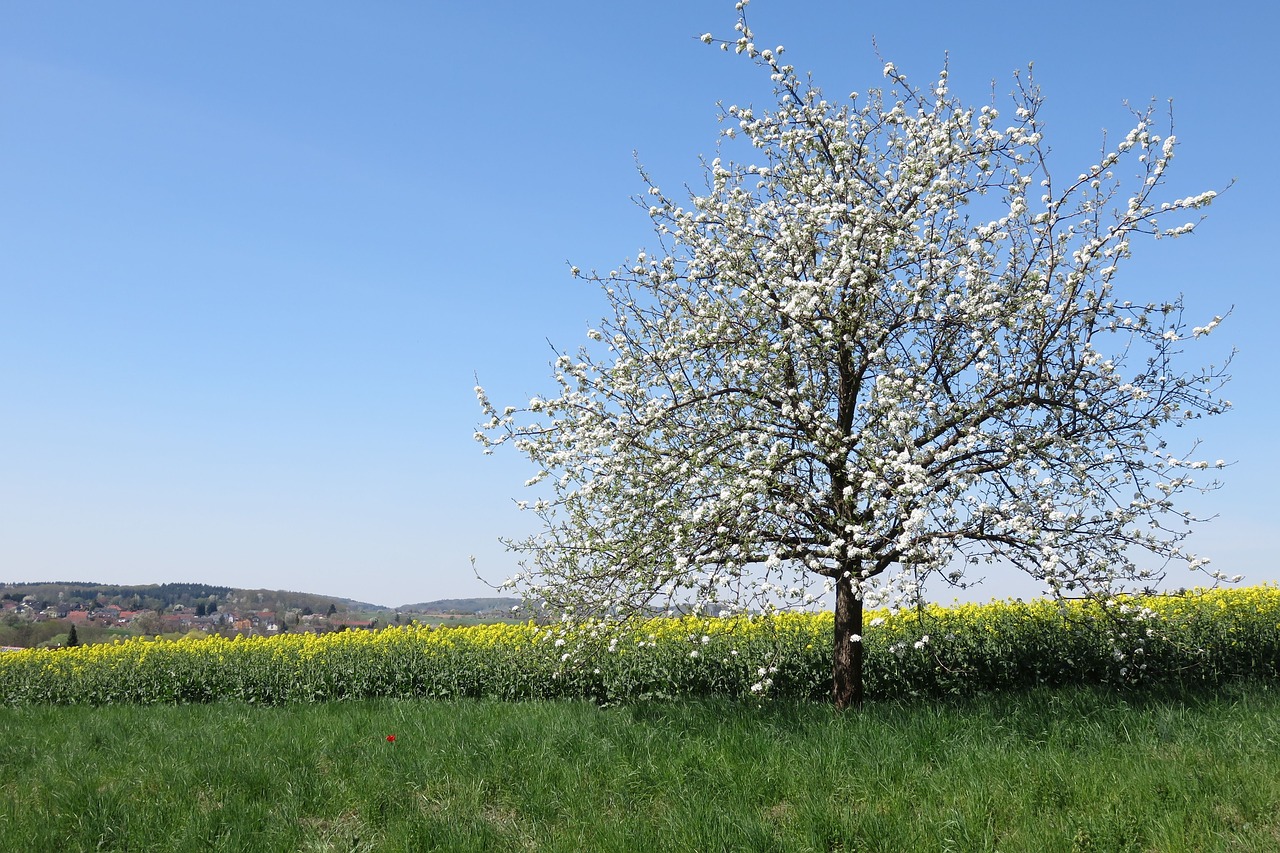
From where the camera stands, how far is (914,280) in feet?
30.6

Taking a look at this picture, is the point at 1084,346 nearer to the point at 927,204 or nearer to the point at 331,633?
the point at 927,204

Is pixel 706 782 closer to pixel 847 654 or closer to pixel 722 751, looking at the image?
pixel 722 751

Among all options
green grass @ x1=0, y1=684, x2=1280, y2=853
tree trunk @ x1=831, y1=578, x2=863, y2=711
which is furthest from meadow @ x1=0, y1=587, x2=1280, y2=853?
tree trunk @ x1=831, y1=578, x2=863, y2=711

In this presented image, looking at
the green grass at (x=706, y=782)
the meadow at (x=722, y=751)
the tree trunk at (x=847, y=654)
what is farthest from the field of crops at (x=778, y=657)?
the green grass at (x=706, y=782)

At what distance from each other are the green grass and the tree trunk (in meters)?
0.37

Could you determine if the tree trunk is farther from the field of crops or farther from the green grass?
the field of crops

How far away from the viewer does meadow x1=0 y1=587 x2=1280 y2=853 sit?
670 cm

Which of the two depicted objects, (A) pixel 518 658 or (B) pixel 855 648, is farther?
(A) pixel 518 658

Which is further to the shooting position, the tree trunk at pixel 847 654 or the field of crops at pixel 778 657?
the field of crops at pixel 778 657

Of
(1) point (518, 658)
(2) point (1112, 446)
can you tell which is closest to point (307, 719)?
(1) point (518, 658)

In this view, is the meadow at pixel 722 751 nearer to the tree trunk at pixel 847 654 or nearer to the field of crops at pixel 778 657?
the field of crops at pixel 778 657

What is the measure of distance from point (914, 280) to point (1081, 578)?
3.41 metres

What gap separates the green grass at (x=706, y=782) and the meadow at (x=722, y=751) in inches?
1.1

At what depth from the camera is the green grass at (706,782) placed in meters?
6.53
